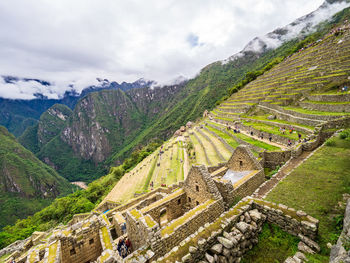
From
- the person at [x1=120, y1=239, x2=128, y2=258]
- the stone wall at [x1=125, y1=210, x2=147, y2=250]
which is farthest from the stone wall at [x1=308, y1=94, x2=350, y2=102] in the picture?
the person at [x1=120, y1=239, x2=128, y2=258]

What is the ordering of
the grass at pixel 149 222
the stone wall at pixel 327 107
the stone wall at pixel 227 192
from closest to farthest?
1. the grass at pixel 149 222
2. the stone wall at pixel 227 192
3. the stone wall at pixel 327 107

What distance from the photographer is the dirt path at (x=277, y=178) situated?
307 inches

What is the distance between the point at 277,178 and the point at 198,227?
5.45 meters

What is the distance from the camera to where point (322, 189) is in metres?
6.20

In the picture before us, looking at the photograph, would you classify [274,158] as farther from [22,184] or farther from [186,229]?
[22,184]

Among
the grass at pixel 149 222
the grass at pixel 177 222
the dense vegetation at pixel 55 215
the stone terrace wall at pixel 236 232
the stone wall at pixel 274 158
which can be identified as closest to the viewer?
the stone terrace wall at pixel 236 232

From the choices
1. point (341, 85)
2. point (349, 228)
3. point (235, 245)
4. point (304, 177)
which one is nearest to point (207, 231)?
point (235, 245)

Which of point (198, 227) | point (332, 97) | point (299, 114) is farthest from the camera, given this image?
point (299, 114)

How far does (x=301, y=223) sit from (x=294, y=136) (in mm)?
16605

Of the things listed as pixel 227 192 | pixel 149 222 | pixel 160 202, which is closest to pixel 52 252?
pixel 149 222

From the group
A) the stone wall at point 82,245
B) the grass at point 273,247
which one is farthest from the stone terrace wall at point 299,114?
the stone wall at point 82,245

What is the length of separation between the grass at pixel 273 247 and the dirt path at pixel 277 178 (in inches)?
96.7

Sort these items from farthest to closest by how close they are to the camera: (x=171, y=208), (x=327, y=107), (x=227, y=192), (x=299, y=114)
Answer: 1. (x=299, y=114)
2. (x=327, y=107)
3. (x=171, y=208)
4. (x=227, y=192)

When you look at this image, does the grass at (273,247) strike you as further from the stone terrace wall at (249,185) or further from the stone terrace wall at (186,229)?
the stone terrace wall at (249,185)
